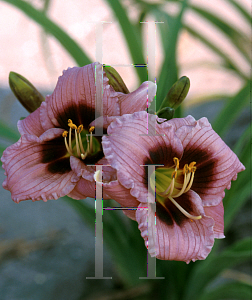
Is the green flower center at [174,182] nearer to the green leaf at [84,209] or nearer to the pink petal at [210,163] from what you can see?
the pink petal at [210,163]

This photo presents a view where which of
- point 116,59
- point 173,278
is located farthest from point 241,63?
point 173,278

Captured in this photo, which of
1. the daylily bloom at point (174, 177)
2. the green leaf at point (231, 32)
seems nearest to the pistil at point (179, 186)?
the daylily bloom at point (174, 177)

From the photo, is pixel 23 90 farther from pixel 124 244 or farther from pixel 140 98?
pixel 124 244

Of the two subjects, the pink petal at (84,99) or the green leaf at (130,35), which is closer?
the pink petal at (84,99)

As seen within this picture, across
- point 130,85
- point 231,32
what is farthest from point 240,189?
point 130,85

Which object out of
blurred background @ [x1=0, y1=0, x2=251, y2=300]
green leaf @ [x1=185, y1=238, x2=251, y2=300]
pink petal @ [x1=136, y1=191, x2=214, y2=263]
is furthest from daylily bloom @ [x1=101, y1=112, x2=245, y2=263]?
green leaf @ [x1=185, y1=238, x2=251, y2=300]
